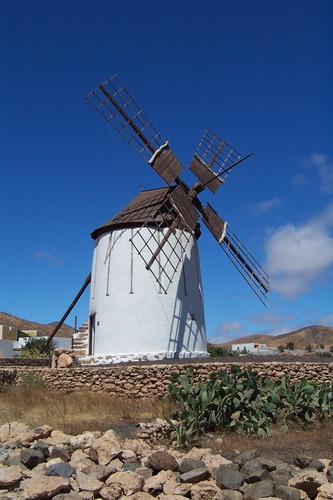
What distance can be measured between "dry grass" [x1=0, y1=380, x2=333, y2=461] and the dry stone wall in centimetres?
45

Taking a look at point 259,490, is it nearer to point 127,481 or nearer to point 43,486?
point 127,481

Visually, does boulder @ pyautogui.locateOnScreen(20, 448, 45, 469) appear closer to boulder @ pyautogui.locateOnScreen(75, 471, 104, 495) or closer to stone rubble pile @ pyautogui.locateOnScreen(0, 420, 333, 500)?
stone rubble pile @ pyautogui.locateOnScreen(0, 420, 333, 500)

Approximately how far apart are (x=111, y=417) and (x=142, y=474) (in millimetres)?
4166

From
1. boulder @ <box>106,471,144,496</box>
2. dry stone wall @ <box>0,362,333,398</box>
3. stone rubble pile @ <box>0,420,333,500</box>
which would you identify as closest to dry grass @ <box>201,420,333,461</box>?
stone rubble pile @ <box>0,420,333,500</box>

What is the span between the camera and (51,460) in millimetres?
6809

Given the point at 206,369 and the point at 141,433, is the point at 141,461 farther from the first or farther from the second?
the point at 206,369

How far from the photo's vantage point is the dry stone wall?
40.5ft

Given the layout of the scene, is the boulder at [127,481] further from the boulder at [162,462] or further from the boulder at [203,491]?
the boulder at [203,491]

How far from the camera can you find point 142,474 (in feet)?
21.5

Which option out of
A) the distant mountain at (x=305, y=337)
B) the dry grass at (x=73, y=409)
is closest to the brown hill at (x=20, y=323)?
the distant mountain at (x=305, y=337)

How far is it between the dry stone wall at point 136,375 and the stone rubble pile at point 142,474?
5056mm

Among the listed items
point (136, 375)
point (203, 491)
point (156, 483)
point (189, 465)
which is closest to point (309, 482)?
point (203, 491)

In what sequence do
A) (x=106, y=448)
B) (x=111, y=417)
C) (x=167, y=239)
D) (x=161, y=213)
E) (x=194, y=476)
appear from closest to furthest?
(x=194, y=476) < (x=106, y=448) < (x=111, y=417) < (x=167, y=239) < (x=161, y=213)

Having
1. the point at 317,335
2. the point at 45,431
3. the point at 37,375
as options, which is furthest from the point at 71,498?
the point at 317,335
